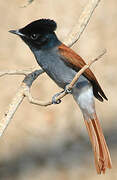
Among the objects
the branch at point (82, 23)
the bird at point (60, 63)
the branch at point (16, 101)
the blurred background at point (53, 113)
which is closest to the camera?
the branch at point (16, 101)

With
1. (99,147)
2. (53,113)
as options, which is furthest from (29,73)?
(53,113)

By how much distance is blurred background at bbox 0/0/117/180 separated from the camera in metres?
8.39

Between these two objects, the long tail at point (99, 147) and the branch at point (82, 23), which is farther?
the long tail at point (99, 147)

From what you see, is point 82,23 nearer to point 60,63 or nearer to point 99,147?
point 60,63

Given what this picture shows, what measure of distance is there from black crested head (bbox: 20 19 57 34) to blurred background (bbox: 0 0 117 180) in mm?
2007

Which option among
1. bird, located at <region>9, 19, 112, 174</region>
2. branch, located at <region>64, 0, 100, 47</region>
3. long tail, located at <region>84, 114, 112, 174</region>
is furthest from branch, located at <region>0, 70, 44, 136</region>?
long tail, located at <region>84, 114, 112, 174</region>

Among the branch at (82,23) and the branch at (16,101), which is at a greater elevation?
the branch at (82,23)

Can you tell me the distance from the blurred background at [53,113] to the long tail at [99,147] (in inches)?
74.0

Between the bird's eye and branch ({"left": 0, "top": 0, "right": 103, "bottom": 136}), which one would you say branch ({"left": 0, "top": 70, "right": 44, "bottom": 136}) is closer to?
branch ({"left": 0, "top": 0, "right": 103, "bottom": 136})

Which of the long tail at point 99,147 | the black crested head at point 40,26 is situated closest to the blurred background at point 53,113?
the long tail at point 99,147

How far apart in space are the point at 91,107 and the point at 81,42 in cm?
188

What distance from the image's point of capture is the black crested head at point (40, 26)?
6.25 m

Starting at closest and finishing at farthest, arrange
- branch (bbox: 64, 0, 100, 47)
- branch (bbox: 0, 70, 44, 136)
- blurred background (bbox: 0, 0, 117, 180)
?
branch (bbox: 0, 70, 44, 136), branch (bbox: 64, 0, 100, 47), blurred background (bbox: 0, 0, 117, 180)

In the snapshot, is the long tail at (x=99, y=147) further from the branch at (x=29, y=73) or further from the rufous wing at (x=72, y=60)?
the branch at (x=29, y=73)
